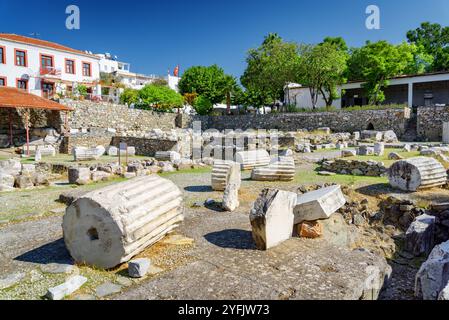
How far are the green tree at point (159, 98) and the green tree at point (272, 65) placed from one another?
8.21 m

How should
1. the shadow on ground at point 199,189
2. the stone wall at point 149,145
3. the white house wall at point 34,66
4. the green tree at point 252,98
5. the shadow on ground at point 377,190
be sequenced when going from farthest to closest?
the green tree at point 252,98
the white house wall at point 34,66
the stone wall at point 149,145
the shadow on ground at point 199,189
the shadow on ground at point 377,190

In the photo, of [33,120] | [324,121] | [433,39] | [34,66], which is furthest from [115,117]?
[433,39]

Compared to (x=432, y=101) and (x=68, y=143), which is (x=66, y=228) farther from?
(x=432, y=101)

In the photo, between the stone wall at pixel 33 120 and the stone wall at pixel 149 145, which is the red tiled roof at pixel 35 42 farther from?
the stone wall at pixel 149 145

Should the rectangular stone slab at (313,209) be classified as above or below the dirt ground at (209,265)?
above

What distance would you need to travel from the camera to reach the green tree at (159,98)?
36375mm

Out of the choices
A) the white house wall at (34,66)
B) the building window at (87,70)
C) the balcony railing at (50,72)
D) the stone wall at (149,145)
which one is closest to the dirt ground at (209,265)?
the stone wall at (149,145)

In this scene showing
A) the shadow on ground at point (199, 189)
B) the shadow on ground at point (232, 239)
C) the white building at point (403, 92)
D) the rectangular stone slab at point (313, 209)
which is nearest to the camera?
the shadow on ground at point (232, 239)

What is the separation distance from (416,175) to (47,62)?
114 ft

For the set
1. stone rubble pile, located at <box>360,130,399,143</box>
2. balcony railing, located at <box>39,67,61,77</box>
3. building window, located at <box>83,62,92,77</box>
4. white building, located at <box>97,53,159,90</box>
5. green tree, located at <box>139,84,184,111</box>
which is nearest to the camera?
→ stone rubble pile, located at <box>360,130,399,143</box>

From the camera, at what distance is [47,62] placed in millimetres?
33938

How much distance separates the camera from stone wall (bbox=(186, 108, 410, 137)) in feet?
88.4

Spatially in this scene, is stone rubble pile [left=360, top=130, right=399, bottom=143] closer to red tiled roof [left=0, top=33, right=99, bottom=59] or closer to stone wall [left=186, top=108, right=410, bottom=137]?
stone wall [left=186, top=108, right=410, bottom=137]

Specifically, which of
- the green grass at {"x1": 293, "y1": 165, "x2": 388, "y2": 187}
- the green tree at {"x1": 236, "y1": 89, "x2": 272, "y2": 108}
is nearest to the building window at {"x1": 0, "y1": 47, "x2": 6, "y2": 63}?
the green tree at {"x1": 236, "y1": 89, "x2": 272, "y2": 108}
